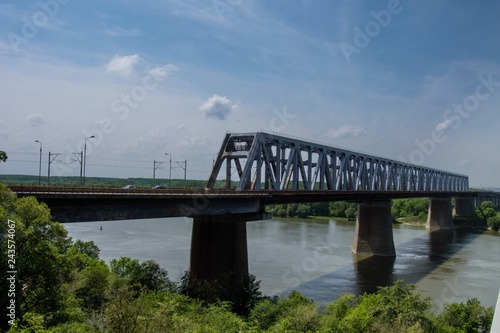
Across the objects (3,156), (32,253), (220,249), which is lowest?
(220,249)

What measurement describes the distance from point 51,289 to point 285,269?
27163 mm

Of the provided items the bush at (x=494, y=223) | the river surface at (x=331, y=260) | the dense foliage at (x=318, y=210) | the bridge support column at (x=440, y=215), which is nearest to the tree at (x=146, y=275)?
the river surface at (x=331, y=260)

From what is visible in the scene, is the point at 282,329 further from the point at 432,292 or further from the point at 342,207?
the point at 342,207

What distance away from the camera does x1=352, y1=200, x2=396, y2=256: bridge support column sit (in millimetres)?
50719

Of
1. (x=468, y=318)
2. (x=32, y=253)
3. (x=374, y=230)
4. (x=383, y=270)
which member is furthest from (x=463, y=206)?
(x=32, y=253)

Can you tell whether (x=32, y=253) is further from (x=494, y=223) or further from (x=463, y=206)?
(x=463, y=206)

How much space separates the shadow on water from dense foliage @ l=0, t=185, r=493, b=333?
7.66 metres

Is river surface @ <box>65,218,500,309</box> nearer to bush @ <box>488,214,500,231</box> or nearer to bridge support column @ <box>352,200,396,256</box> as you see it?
bridge support column @ <box>352,200,396,256</box>

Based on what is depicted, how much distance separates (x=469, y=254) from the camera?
53.4m

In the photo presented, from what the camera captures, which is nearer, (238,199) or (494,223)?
(238,199)

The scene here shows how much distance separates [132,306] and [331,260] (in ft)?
114

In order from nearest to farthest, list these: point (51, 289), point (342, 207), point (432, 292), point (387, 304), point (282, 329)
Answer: point (51, 289)
point (282, 329)
point (387, 304)
point (432, 292)
point (342, 207)

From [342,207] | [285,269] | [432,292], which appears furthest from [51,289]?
[342,207]

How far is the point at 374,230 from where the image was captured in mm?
52375
